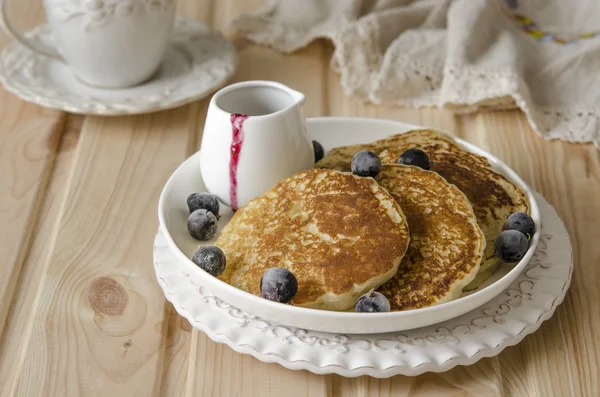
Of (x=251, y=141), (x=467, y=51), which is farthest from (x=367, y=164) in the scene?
(x=467, y=51)

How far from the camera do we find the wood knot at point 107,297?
1374mm

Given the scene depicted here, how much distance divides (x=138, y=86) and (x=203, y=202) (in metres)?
0.70

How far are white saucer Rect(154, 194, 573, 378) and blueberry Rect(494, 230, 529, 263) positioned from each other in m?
0.07

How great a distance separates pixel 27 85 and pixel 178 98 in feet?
1.29

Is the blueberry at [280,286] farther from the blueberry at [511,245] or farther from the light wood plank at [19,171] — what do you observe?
the light wood plank at [19,171]

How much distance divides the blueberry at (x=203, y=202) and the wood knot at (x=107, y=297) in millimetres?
200

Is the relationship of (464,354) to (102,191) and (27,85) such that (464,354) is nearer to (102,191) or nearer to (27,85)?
(102,191)

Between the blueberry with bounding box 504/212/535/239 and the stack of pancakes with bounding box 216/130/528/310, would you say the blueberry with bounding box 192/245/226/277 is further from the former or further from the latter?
the blueberry with bounding box 504/212/535/239

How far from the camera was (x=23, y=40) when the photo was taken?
1968mm

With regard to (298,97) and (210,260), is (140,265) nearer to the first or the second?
(210,260)

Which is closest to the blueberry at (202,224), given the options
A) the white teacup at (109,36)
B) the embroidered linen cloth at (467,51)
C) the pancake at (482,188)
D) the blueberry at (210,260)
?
the blueberry at (210,260)

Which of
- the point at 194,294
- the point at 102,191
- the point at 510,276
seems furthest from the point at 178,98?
the point at 510,276

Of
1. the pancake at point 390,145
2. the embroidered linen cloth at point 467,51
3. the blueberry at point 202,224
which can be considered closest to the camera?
the blueberry at point 202,224

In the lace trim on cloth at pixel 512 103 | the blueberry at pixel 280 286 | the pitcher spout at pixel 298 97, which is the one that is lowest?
the lace trim on cloth at pixel 512 103
